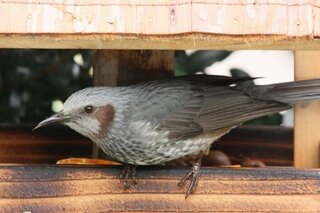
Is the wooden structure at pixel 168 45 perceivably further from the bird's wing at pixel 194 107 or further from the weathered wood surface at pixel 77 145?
the weathered wood surface at pixel 77 145

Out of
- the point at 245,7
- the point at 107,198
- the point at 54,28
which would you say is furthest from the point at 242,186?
the point at 54,28

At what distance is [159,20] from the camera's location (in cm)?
297

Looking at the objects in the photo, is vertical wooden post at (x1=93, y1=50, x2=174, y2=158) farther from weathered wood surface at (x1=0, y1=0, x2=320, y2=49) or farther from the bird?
weathered wood surface at (x1=0, y1=0, x2=320, y2=49)

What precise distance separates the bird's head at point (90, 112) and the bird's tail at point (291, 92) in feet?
2.09

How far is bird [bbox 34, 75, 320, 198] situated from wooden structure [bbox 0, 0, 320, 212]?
6.6 inches

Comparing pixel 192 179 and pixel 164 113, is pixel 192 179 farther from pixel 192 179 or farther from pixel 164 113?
pixel 164 113

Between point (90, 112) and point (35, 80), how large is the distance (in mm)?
1823

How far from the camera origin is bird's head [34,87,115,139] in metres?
3.67

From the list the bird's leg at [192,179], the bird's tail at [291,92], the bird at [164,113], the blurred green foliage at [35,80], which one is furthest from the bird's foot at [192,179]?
the blurred green foliage at [35,80]

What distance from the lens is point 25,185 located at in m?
3.31

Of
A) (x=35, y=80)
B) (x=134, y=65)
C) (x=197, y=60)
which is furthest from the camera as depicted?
(x=35, y=80)

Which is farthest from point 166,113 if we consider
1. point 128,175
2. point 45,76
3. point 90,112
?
point 45,76

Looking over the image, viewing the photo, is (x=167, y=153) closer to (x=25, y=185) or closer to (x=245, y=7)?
(x=25, y=185)

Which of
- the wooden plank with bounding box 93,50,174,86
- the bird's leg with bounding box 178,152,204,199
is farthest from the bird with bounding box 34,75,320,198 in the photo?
the wooden plank with bounding box 93,50,174,86
